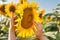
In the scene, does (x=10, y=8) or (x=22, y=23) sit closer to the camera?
(x=22, y=23)

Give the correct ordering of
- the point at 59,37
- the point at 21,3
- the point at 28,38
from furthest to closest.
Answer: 1. the point at 21,3
2. the point at 28,38
3. the point at 59,37

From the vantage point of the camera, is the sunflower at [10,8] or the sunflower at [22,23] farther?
the sunflower at [10,8]

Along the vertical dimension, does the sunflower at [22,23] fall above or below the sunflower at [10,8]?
below

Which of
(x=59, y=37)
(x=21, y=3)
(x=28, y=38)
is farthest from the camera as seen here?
(x=21, y=3)

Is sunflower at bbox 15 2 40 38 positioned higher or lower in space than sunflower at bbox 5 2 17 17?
lower

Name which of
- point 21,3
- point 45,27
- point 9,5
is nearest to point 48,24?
point 45,27

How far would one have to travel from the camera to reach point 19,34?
2.89 ft

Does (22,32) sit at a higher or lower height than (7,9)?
lower

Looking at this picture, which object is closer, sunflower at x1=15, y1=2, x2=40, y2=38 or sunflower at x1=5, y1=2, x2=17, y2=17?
sunflower at x1=15, y1=2, x2=40, y2=38

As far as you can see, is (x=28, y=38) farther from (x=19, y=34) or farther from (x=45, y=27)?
(x=45, y=27)

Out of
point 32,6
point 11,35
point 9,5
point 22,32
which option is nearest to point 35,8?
point 32,6

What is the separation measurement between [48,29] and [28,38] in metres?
0.23

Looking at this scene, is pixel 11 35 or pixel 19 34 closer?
pixel 11 35

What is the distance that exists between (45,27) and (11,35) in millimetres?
376
